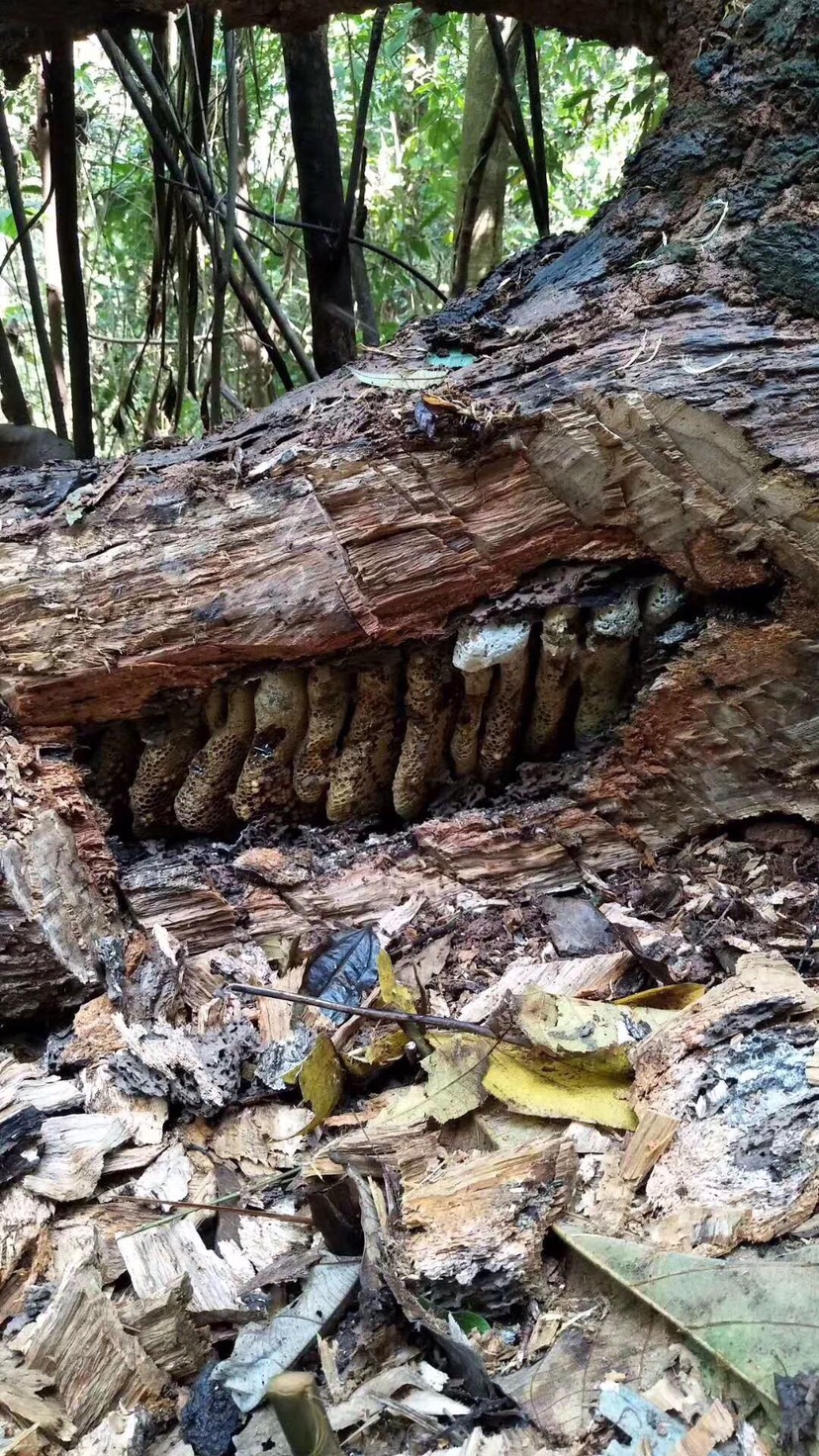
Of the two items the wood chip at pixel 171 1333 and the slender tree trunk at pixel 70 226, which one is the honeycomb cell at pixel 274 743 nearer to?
the wood chip at pixel 171 1333

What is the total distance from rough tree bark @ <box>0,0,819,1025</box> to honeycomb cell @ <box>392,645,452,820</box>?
0.08 meters

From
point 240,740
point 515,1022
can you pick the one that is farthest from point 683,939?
point 240,740

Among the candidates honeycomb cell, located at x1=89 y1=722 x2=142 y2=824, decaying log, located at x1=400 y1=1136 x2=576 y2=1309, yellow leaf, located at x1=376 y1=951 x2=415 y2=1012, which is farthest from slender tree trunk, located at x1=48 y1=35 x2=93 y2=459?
decaying log, located at x1=400 y1=1136 x2=576 y2=1309

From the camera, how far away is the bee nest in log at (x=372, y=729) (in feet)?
6.92

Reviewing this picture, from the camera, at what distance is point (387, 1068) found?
1.73 meters

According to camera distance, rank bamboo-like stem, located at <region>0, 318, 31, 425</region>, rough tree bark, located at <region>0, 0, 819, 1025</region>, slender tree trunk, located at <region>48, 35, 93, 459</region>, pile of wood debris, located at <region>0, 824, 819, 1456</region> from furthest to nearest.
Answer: bamboo-like stem, located at <region>0, 318, 31, 425</region> < slender tree trunk, located at <region>48, 35, 93, 459</region> < rough tree bark, located at <region>0, 0, 819, 1025</region> < pile of wood debris, located at <region>0, 824, 819, 1456</region>

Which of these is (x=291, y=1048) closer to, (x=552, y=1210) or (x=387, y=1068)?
(x=387, y=1068)

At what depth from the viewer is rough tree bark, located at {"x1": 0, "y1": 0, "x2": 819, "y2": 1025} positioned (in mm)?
1903

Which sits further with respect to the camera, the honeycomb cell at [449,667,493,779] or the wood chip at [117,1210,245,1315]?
the honeycomb cell at [449,667,493,779]

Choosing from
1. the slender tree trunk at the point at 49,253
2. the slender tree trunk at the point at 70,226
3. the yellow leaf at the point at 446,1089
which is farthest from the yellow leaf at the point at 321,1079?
the slender tree trunk at the point at 49,253

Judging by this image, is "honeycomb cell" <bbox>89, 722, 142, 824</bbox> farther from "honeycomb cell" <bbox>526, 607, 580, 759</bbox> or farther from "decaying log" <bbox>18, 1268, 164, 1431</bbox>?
"decaying log" <bbox>18, 1268, 164, 1431</bbox>

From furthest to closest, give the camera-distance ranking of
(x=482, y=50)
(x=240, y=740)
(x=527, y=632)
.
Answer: (x=482, y=50) < (x=240, y=740) < (x=527, y=632)

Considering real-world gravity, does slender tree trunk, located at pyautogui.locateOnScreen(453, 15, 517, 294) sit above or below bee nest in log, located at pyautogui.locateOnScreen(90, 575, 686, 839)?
above

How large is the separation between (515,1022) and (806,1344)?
2.08 ft
